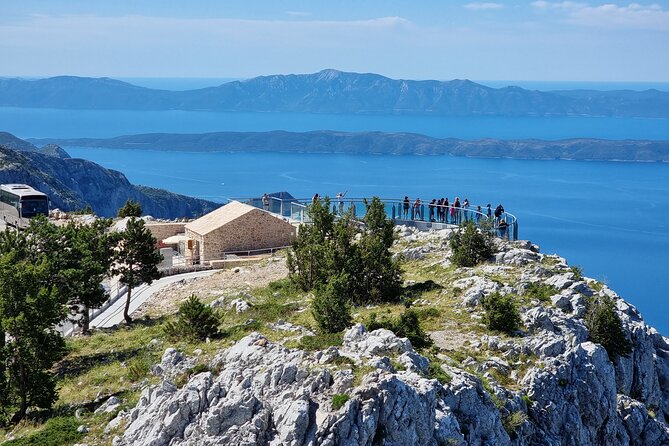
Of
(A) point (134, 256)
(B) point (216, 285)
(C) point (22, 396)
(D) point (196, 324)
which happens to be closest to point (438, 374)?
(D) point (196, 324)

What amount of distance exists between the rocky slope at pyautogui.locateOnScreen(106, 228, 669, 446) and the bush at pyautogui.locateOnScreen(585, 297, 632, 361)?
0.32m

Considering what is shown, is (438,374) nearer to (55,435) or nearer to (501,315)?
→ (501,315)

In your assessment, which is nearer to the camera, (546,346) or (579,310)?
(546,346)

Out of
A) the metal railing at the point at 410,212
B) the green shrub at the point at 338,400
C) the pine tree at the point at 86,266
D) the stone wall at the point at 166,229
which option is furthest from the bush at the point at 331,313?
the stone wall at the point at 166,229

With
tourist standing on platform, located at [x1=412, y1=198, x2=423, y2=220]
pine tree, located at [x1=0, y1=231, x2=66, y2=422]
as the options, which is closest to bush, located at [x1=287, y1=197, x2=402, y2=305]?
pine tree, located at [x1=0, y1=231, x2=66, y2=422]

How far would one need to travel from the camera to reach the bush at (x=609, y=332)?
2367 cm

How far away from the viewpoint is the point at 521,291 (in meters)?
25.6

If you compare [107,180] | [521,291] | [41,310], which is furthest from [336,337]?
[107,180]

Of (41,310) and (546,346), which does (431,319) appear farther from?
(41,310)

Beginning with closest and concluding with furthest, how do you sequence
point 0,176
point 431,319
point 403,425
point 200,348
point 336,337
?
point 403,425
point 336,337
point 200,348
point 431,319
point 0,176

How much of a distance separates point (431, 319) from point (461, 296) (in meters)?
2.41

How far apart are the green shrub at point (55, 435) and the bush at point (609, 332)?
14286mm

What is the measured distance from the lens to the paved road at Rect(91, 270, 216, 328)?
31.7 m

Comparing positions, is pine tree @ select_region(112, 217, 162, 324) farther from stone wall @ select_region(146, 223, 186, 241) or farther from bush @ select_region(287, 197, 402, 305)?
stone wall @ select_region(146, 223, 186, 241)
